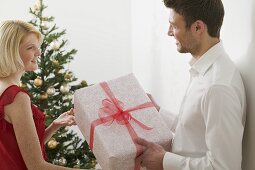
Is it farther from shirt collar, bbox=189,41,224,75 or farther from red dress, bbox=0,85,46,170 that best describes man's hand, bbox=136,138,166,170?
red dress, bbox=0,85,46,170

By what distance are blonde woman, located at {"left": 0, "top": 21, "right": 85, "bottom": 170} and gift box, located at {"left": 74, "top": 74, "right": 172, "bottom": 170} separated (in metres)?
0.21

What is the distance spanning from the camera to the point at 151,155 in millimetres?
1526

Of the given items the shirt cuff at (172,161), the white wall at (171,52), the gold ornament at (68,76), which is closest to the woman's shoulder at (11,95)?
the shirt cuff at (172,161)

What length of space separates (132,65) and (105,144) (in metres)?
2.83

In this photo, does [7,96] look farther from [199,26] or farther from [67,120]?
[199,26]

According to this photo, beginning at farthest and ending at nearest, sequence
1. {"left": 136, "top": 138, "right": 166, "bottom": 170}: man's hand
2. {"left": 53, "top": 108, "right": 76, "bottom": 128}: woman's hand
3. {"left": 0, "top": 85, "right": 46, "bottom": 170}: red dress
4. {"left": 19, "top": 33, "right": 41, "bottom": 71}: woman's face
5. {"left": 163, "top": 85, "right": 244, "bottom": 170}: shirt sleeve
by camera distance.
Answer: {"left": 53, "top": 108, "right": 76, "bottom": 128}: woman's hand < {"left": 19, "top": 33, "right": 41, "bottom": 71}: woman's face < {"left": 0, "top": 85, "right": 46, "bottom": 170}: red dress < {"left": 136, "top": 138, "right": 166, "bottom": 170}: man's hand < {"left": 163, "top": 85, "right": 244, "bottom": 170}: shirt sleeve

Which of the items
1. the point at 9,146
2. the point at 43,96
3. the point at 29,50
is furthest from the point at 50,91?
the point at 9,146

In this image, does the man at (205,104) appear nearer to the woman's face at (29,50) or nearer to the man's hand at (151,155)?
the man's hand at (151,155)

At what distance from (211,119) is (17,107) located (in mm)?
813

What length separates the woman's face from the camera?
187 centimetres

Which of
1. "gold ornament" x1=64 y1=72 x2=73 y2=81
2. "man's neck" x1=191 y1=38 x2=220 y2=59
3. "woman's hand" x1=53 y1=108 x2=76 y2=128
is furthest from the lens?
"gold ornament" x1=64 y1=72 x2=73 y2=81

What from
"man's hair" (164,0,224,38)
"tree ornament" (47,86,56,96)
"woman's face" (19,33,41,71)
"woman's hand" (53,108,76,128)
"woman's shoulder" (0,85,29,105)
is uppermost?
"man's hair" (164,0,224,38)

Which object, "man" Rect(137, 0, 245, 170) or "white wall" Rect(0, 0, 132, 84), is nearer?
"man" Rect(137, 0, 245, 170)

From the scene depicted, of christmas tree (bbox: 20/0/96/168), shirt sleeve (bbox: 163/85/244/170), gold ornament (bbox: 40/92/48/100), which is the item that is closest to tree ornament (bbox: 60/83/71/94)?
christmas tree (bbox: 20/0/96/168)
